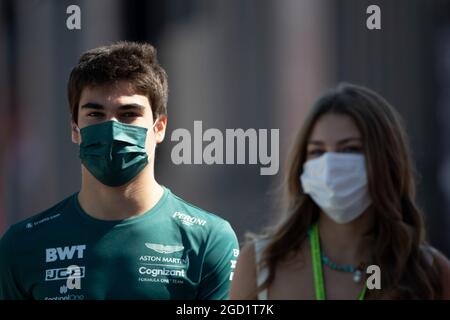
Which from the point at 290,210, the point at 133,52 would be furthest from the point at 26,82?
the point at 290,210

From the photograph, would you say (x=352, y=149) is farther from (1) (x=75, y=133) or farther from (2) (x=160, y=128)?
(1) (x=75, y=133)

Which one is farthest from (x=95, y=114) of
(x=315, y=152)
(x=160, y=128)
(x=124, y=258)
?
(x=315, y=152)

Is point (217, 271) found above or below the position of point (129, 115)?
below

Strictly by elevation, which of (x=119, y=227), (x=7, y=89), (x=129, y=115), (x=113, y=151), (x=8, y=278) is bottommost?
(x=8, y=278)

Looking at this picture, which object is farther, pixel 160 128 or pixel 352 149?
pixel 160 128

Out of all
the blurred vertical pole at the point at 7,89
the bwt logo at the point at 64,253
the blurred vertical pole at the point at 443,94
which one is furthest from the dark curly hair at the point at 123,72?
the blurred vertical pole at the point at 443,94

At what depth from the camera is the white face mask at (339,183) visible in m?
2.90

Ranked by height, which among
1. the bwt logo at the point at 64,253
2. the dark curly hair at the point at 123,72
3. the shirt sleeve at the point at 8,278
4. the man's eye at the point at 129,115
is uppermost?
the dark curly hair at the point at 123,72

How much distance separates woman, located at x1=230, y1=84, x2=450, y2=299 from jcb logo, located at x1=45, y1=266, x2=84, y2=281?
2.02 ft

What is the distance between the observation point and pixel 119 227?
10.7 feet

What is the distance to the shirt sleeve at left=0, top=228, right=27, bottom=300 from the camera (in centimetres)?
327

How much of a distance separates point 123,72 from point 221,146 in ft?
1.66

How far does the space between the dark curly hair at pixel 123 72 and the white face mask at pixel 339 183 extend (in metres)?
0.71

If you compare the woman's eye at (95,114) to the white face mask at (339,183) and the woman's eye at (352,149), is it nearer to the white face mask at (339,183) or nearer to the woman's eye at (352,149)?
the white face mask at (339,183)
